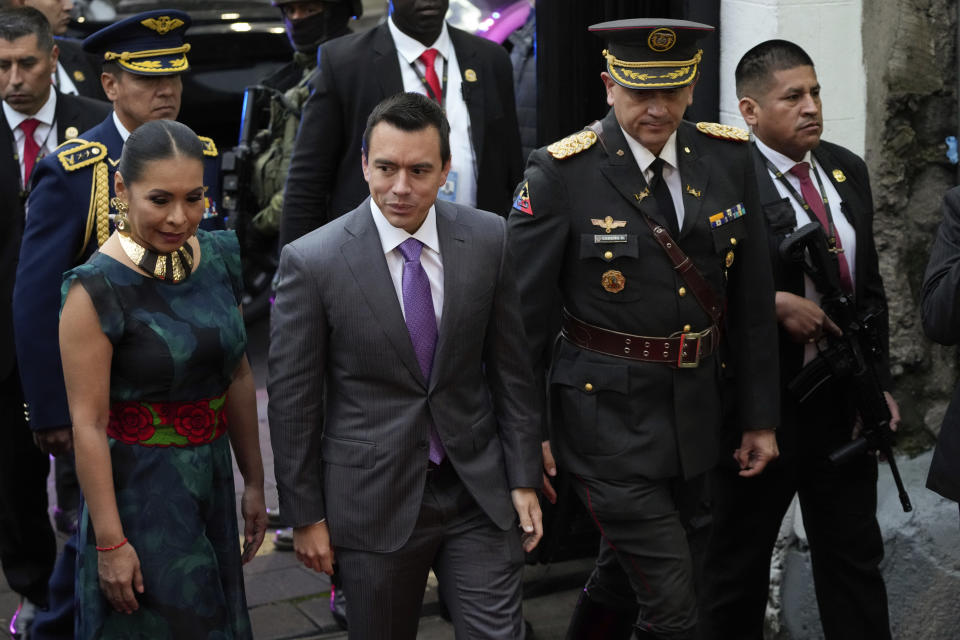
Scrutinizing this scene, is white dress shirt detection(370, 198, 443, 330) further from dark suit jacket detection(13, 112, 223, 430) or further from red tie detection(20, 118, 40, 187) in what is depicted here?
red tie detection(20, 118, 40, 187)

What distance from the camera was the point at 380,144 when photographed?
3510 mm

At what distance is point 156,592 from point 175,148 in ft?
3.49

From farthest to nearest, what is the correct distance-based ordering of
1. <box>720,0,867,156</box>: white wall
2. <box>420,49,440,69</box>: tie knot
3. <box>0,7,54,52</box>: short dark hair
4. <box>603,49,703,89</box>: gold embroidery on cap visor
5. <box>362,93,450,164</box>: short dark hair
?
<box>0,7,54,52</box>: short dark hair
<box>420,49,440,69</box>: tie knot
<box>720,0,867,156</box>: white wall
<box>603,49,703,89</box>: gold embroidery on cap visor
<box>362,93,450,164</box>: short dark hair

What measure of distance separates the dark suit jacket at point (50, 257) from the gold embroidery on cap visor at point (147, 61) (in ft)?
0.97

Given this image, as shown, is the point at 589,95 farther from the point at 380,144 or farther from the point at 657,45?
the point at 380,144

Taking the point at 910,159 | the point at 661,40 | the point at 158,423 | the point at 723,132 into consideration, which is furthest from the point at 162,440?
the point at 910,159

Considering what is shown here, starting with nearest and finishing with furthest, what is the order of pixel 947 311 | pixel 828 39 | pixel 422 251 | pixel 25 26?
pixel 422 251 → pixel 947 311 → pixel 828 39 → pixel 25 26

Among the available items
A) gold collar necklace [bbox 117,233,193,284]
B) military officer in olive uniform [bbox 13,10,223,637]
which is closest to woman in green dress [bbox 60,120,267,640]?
gold collar necklace [bbox 117,233,193,284]

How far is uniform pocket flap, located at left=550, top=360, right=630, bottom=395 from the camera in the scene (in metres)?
4.01

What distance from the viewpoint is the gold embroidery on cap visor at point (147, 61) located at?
15.0 ft

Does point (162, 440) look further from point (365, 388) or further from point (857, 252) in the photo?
point (857, 252)

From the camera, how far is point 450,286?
11.7ft

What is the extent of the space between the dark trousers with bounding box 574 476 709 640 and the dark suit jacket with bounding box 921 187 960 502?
68 cm

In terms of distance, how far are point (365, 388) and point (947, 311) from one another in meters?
1.47
